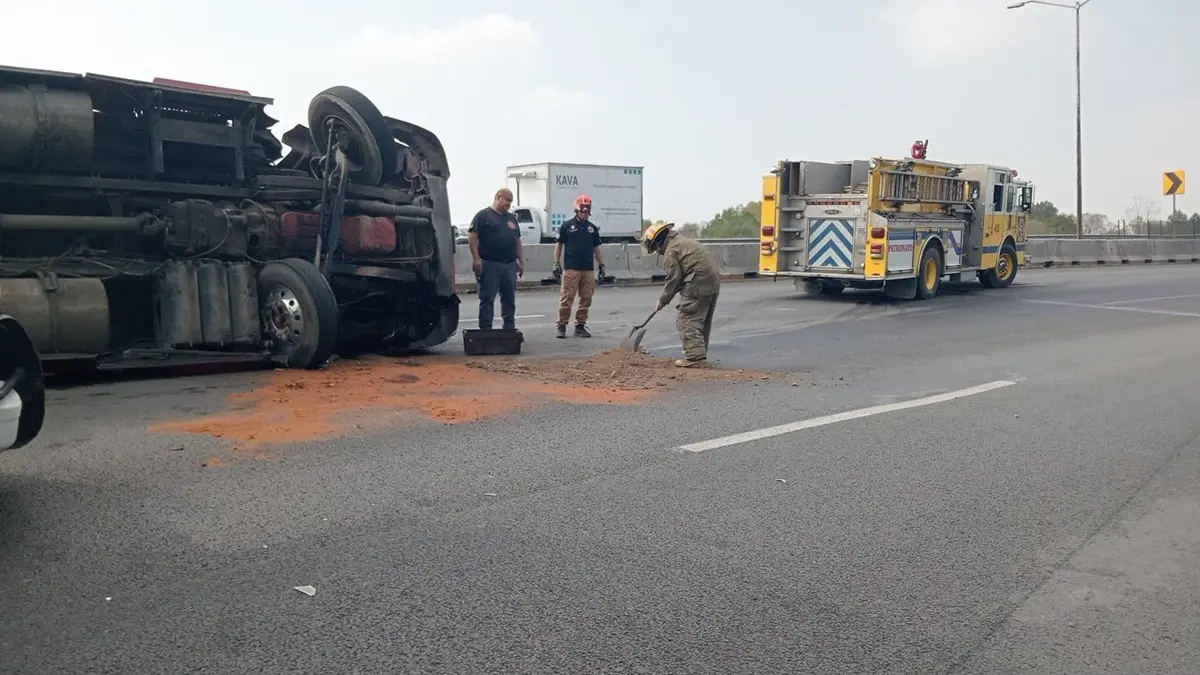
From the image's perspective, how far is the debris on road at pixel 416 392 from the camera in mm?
7004

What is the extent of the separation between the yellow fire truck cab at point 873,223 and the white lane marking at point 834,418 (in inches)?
355

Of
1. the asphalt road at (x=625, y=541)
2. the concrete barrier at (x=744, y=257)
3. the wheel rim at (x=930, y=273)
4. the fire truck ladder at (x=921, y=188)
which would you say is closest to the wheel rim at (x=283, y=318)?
the asphalt road at (x=625, y=541)

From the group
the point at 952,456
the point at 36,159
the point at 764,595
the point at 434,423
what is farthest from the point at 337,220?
Answer: the point at 764,595

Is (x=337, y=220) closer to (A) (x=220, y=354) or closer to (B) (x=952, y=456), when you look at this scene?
(A) (x=220, y=354)

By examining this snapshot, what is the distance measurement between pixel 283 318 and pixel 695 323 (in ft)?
12.6

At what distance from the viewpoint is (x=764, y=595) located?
4238 millimetres

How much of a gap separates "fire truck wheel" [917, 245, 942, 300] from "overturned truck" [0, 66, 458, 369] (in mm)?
11560

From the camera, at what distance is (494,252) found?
38.4 feet

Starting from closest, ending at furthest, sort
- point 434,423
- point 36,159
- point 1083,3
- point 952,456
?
point 952,456, point 434,423, point 36,159, point 1083,3

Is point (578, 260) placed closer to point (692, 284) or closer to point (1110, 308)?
point (692, 284)

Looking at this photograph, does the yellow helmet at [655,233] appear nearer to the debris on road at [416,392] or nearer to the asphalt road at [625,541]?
the debris on road at [416,392]

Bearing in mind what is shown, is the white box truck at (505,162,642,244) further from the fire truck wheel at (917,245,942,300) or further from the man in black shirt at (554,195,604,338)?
the man in black shirt at (554,195,604,338)

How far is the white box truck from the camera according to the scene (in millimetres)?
35500

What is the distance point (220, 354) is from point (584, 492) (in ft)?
15.3
